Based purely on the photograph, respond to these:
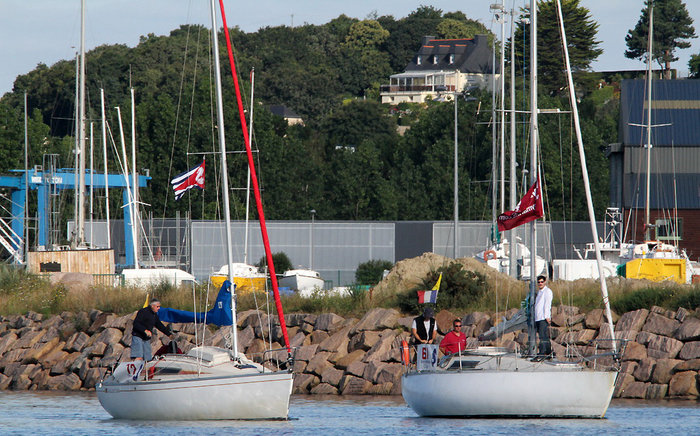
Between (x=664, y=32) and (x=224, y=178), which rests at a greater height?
(x=664, y=32)

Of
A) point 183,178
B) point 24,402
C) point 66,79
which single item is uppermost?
point 66,79

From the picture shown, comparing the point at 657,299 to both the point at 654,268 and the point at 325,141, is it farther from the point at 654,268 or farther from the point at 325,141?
the point at 325,141

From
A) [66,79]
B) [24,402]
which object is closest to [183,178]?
[24,402]

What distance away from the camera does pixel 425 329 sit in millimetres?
23531

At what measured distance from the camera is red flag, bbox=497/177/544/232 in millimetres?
23281

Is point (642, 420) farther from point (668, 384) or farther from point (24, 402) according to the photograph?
point (24, 402)

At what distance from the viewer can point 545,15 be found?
91.6 meters

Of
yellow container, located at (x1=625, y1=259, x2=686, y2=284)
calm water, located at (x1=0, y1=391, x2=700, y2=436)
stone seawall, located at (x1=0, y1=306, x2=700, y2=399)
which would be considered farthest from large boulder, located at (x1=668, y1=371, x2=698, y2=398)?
yellow container, located at (x1=625, y1=259, x2=686, y2=284)

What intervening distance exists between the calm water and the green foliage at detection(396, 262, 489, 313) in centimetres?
659

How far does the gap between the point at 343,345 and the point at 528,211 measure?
9.71m

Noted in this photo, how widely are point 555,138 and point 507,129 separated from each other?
21163 millimetres

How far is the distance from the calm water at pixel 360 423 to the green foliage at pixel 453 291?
6.59m

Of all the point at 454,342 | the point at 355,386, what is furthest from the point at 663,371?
the point at 355,386

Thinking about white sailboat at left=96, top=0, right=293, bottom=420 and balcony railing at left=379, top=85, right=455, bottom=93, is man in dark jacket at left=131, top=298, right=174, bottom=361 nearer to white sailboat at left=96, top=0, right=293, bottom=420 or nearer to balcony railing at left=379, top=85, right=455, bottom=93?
white sailboat at left=96, top=0, right=293, bottom=420
